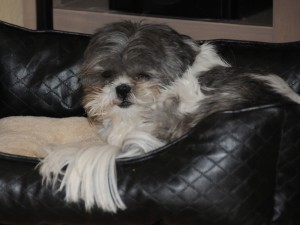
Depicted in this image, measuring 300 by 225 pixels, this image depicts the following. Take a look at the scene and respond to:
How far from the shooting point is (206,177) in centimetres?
212

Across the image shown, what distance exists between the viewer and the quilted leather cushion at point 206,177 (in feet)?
6.93

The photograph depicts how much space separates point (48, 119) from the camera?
9.89 feet

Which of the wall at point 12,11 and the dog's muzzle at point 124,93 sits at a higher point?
the wall at point 12,11

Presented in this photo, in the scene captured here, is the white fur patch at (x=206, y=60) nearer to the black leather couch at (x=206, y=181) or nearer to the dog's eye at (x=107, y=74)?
the dog's eye at (x=107, y=74)

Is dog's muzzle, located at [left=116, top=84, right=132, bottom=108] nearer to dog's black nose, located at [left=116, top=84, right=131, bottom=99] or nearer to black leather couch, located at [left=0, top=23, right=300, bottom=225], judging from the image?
dog's black nose, located at [left=116, top=84, right=131, bottom=99]

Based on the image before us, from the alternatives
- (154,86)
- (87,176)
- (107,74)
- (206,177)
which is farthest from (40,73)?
(206,177)

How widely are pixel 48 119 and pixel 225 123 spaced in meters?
Result: 1.10

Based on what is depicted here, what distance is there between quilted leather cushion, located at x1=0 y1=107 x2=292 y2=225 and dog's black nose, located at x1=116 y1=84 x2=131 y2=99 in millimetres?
451

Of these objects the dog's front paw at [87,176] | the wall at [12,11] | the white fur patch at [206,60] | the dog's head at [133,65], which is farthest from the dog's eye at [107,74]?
the wall at [12,11]

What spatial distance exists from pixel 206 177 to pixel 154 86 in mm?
558

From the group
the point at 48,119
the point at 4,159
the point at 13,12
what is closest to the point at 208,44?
the point at 48,119

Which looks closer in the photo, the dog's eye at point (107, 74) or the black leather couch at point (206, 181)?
the black leather couch at point (206, 181)

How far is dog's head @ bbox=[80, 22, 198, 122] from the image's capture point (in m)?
2.58

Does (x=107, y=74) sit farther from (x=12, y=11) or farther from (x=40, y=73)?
(x=12, y=11)
